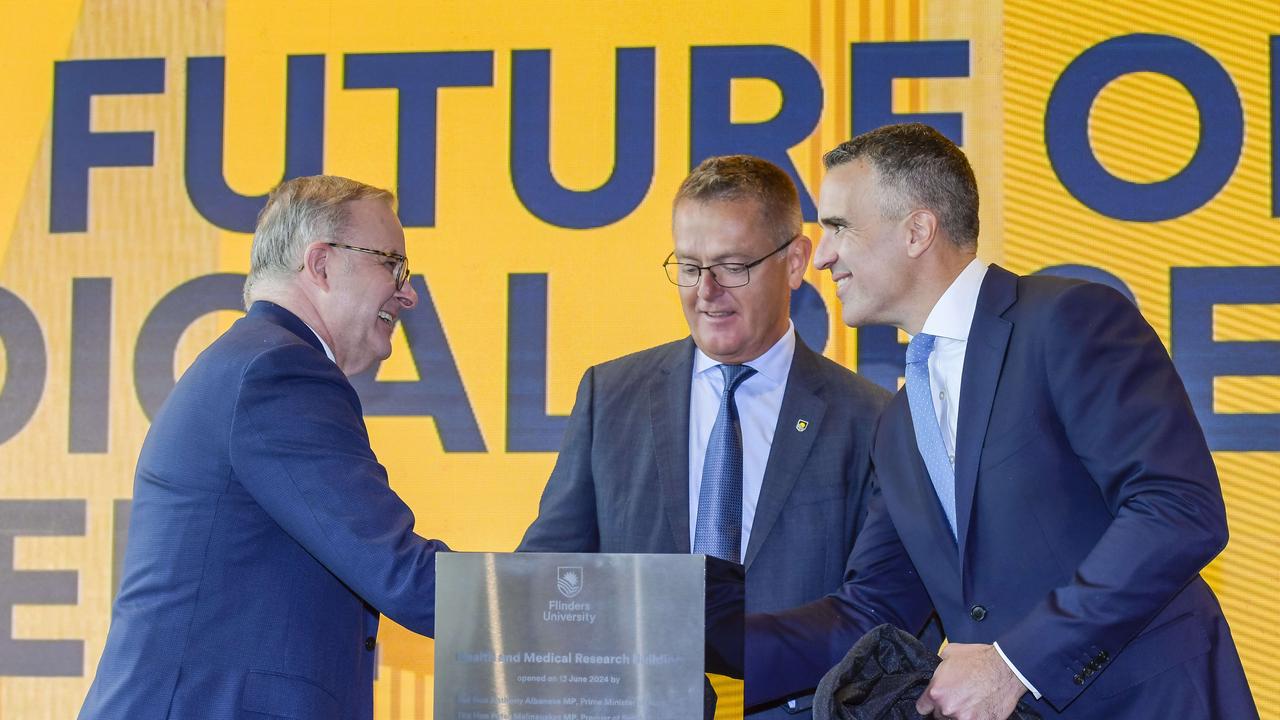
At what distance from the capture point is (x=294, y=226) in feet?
9.10

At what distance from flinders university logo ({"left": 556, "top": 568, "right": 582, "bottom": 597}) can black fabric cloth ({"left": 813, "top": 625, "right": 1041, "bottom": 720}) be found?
546 millimetres

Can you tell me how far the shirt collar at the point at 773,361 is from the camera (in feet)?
10.5

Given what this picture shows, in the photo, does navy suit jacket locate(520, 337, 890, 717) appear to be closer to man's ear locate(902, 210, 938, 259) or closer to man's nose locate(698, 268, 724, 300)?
man's nose locate(698, 268, 724, 300)

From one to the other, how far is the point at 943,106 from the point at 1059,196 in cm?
47

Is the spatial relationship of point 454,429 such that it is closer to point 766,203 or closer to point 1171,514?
point 766,203

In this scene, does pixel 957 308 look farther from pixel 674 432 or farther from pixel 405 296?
pixel 405 296

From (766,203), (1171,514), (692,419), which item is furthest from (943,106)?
(1171,514)

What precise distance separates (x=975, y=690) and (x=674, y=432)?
1.14 m

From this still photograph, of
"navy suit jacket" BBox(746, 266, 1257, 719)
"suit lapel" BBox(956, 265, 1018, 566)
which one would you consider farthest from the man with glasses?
"suit lapel" BBox(956, 265, 1018, 566)

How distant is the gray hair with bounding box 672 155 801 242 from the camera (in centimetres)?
323

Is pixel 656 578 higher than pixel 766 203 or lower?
lower

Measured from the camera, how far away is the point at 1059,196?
14.3 feet

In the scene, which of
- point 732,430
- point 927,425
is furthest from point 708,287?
point 927,425

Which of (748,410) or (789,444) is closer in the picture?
(789,444)
